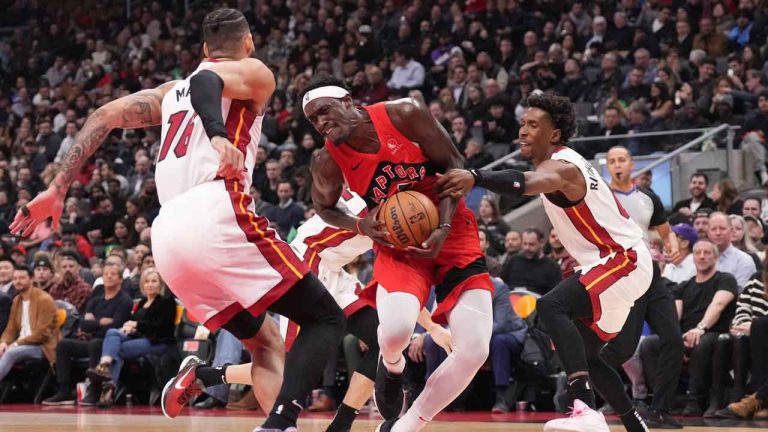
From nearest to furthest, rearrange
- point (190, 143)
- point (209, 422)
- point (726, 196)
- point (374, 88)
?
point (190, 143) → point (209, 422) → point (726, 196) → point (374, 88)

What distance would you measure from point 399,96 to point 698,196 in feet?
19.0

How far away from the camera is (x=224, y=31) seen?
469cm

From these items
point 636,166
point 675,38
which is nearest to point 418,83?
point 675,38

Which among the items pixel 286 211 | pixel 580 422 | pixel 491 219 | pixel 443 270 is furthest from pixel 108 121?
pixel 286 211

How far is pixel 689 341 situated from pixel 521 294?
1.69 metres

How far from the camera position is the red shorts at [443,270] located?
17.2ft

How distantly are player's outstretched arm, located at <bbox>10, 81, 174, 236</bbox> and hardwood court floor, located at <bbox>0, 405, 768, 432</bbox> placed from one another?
250cm

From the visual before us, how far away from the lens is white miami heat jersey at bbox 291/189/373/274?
662cm

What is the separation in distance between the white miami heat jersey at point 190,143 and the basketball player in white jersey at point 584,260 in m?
1.50

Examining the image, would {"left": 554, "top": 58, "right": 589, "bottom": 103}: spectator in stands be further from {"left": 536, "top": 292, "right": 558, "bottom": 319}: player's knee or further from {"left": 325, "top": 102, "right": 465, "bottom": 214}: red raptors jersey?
{"left": 325, "top": 102, "right": 465, "bottom": 214}: red raptors jersey

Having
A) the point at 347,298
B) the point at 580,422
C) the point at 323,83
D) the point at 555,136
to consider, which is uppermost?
the point at 323,83

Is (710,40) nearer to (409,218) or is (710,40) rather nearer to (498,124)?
(498,124)

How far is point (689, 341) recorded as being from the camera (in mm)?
8523

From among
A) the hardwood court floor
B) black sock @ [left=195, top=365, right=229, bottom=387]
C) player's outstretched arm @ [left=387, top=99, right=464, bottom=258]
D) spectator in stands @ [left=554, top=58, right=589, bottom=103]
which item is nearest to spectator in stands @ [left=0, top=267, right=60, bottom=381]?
the hardwood court floor
